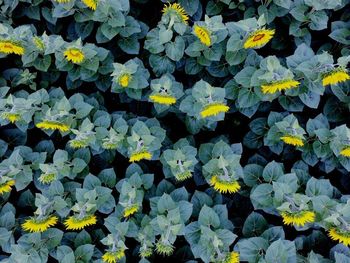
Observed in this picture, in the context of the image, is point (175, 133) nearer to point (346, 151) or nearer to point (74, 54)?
point (74, 54)

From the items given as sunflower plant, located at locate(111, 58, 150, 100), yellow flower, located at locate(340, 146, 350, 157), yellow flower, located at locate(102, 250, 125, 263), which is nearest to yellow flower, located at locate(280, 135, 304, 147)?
yellow flower, located at locate(340, 146, 350, 157)

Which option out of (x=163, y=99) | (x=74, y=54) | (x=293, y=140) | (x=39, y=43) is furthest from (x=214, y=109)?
(x=39, y=43)

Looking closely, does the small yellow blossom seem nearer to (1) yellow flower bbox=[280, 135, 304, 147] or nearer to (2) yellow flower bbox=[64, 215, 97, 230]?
(1) yellow flower bbox=[280, 135, 304, 147]

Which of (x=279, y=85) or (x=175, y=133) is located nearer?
(x=279, y=85)

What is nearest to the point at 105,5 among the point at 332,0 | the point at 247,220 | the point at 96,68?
the point at 96,68

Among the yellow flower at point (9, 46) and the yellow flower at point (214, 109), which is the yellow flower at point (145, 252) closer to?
the yellow flower at point (214, 109)

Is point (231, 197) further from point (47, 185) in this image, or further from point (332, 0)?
point (332, 0)
